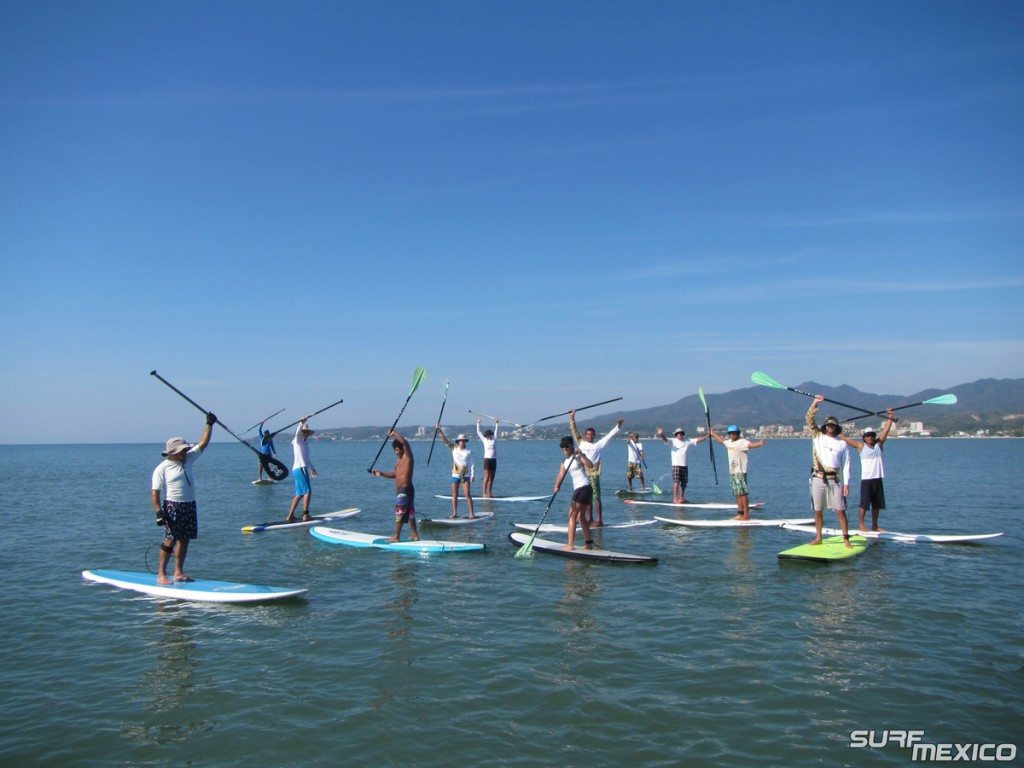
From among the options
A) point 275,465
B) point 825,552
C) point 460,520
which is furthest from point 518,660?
point 460,520

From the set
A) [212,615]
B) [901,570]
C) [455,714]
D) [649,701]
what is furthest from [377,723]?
[901,570]

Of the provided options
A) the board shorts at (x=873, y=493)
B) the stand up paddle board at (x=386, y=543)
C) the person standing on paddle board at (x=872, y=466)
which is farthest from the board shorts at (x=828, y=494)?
the stand up paddle board at (x=386, y=543)

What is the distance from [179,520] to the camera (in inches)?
392

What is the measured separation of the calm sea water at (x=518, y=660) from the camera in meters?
5.92

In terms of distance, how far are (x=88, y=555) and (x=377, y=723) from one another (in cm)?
1098

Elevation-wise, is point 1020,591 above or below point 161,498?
below

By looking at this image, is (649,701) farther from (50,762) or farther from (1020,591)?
(1020,591)

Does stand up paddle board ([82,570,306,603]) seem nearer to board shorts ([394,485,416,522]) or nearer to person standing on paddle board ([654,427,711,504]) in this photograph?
board shorts ([394,485,416,522])

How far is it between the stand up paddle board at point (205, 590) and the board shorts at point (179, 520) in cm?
80

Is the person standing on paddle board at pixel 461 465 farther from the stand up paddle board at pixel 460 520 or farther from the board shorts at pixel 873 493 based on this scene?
the board shorts at pixel 873 493

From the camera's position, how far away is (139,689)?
7121mm

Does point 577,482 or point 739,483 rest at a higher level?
point 577,482

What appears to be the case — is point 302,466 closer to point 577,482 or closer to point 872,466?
point 577,482

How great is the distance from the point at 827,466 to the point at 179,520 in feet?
35.6
